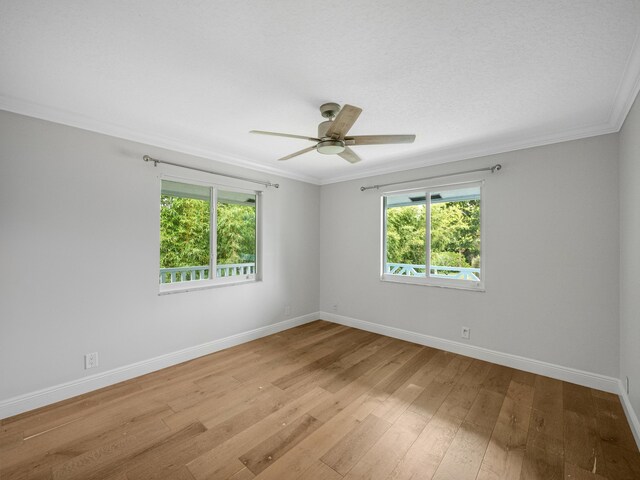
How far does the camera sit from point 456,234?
138 inches

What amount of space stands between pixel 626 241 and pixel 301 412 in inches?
116

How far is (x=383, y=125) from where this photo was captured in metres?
2.60

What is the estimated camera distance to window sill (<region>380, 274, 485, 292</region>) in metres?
3.25

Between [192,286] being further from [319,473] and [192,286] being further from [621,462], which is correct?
[621,462]

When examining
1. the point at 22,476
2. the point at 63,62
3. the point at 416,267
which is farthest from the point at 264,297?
the point at 63,62

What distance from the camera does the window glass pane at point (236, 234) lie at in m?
3.59

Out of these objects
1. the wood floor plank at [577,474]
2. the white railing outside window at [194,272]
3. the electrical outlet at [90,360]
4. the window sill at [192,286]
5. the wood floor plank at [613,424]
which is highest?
the white railing outside window at [194,272]

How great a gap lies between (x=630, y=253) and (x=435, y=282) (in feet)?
5.73

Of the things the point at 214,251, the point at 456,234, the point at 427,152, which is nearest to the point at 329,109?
the point at 427,152

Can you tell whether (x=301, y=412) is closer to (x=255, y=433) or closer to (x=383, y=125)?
(x=255, y=433)

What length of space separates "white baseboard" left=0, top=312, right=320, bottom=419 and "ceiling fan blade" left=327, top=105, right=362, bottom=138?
2817mm

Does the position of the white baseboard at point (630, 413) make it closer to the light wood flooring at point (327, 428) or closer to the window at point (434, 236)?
the light wood flooring at point (327, 428)

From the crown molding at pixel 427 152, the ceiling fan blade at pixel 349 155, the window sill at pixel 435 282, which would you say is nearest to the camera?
the crown molding at pixel 427 152

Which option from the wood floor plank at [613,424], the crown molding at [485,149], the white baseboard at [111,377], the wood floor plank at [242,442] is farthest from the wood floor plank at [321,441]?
the crown molding at [485,149]
